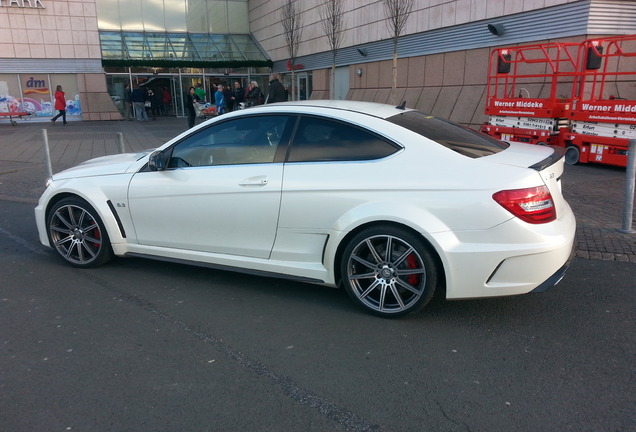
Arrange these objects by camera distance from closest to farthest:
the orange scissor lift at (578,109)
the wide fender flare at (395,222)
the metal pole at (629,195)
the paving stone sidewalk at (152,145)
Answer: the wide fender flare at (395,222) < the paving stone sidewalk at (152,145) < the metal pole at (629,195) < the orange scissor lift at (578,109)

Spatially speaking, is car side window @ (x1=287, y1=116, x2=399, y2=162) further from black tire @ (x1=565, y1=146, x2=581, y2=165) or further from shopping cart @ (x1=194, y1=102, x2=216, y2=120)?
shopping cart @ (x1=194, y1=102, x2=216, y2=120)

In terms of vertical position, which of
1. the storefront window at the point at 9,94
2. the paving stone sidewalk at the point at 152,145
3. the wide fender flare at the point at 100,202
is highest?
the storefront window at the point at 9,94

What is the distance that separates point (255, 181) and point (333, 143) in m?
0.70

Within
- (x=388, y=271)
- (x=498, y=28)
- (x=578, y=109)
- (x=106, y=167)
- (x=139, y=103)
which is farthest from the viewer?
(x=139, y=103)

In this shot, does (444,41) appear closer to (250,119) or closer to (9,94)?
(250,119)

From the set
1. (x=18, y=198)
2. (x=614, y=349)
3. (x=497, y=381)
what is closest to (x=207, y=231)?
(x=497, y=381)

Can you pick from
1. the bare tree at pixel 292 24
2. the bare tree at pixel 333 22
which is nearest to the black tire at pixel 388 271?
the bare tree at pixel 333 22

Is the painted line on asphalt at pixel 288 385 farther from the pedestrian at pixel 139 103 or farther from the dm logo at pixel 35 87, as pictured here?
the dm logo at pixel 35 87

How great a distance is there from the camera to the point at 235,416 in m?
2.72

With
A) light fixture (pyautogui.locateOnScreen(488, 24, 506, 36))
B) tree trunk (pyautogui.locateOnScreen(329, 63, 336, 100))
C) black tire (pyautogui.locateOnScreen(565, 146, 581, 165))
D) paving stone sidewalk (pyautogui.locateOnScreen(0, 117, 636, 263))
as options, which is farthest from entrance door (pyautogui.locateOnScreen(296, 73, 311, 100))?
black tire (pyautogui.locateOnScreen(565, 146, 581, 165))

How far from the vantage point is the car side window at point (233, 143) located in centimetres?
421

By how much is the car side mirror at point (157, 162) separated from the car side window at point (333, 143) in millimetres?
1219

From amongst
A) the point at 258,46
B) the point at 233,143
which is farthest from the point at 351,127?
the point at 258,46

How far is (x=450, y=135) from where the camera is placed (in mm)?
4039
